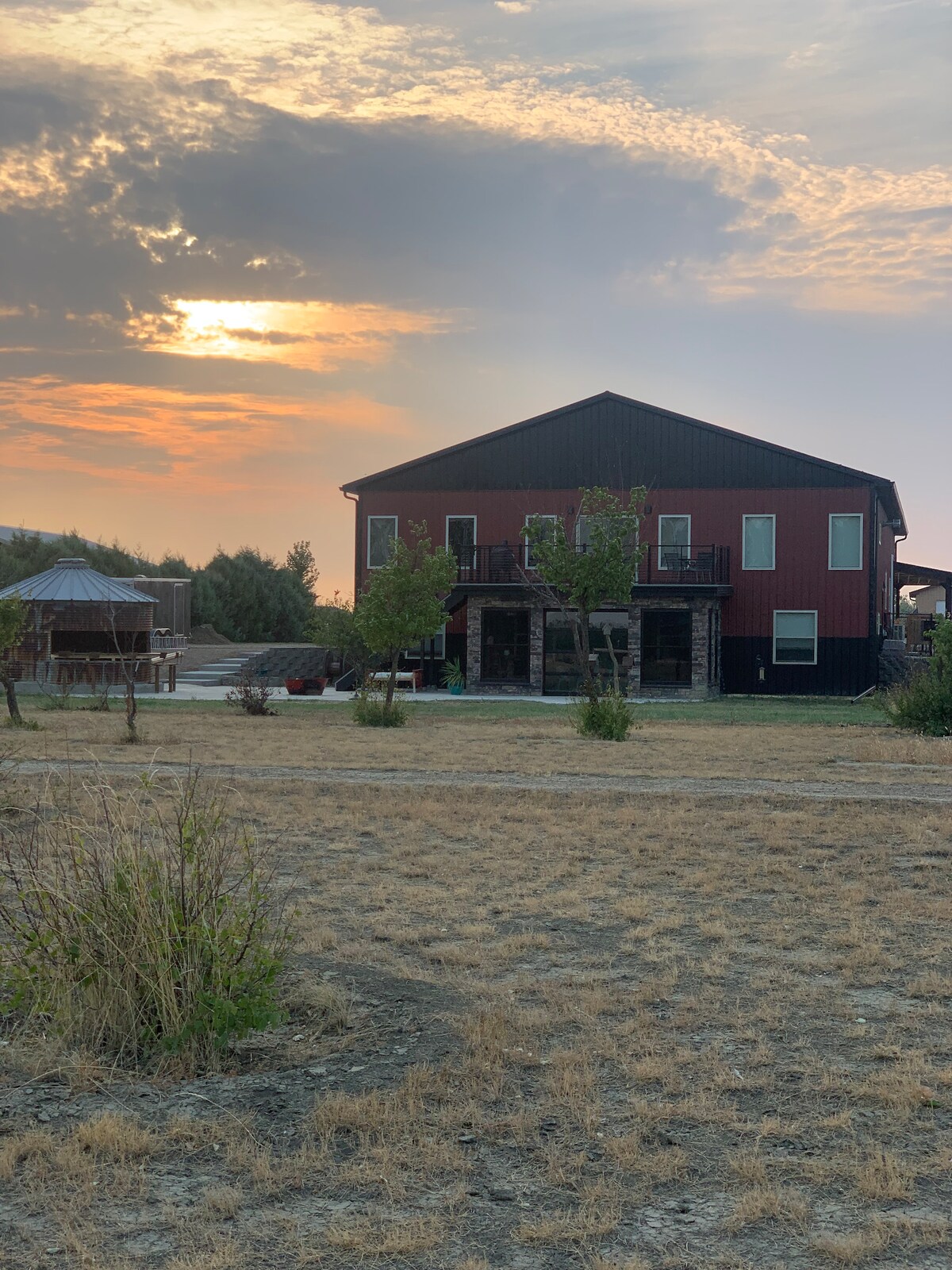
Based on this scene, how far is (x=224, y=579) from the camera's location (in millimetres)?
51531

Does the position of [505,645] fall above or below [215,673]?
above

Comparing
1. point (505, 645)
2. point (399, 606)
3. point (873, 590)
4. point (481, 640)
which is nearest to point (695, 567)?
point (873, 590)

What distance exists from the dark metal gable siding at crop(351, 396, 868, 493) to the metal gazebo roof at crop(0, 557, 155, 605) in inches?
312

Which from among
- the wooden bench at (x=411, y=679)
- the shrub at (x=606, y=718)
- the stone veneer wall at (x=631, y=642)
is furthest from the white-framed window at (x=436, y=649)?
the shrub at (x=606, y=718)

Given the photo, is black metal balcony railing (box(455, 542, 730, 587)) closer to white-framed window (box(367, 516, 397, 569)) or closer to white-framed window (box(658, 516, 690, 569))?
white-framed window (box(658, 516, 690, 569))

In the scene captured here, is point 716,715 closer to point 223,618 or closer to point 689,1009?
point 689,1009

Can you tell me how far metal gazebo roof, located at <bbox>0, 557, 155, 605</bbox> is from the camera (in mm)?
30609

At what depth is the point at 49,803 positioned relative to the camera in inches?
409

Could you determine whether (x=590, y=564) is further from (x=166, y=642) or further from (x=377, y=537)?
(x=166, y=642)

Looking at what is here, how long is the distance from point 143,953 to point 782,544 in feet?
96.8

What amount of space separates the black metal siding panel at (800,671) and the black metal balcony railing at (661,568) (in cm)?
183

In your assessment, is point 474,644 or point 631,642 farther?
point 474,644

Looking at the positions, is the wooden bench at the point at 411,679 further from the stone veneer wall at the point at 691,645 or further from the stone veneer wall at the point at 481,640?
the stone veneer wall at the point at 691,645

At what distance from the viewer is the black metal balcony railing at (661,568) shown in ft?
107
